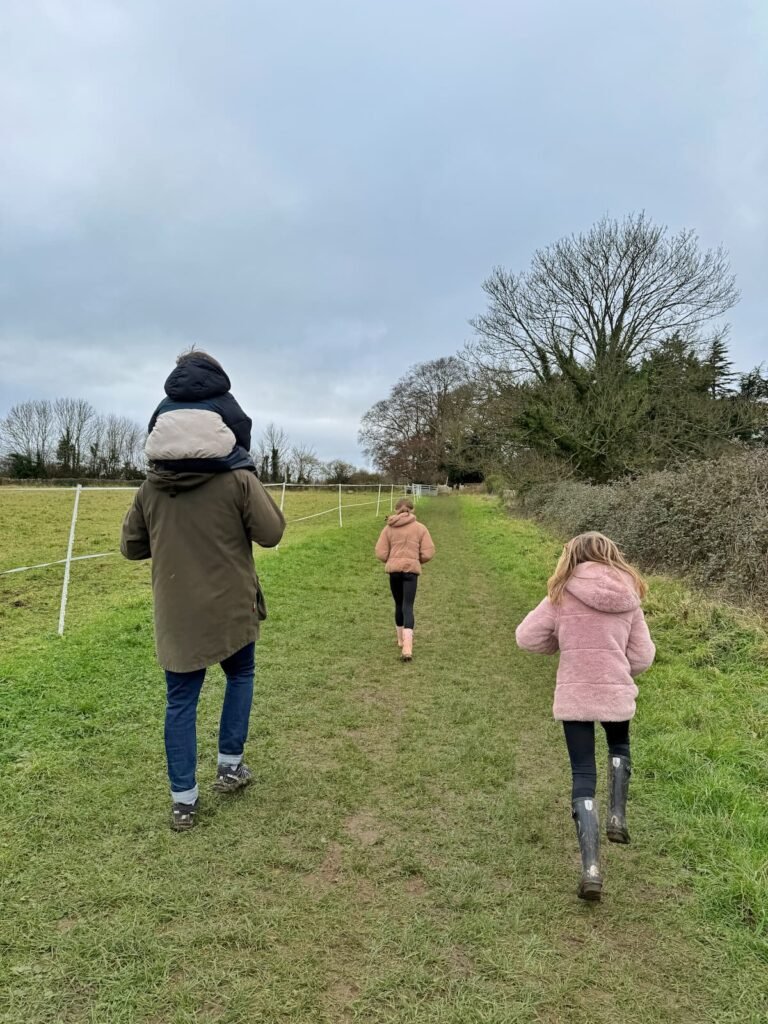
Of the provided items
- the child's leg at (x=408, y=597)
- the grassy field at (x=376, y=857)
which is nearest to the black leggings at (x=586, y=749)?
the grassy field at (x=376, y=857)

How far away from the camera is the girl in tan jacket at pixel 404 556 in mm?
6271

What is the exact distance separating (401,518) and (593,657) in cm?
385

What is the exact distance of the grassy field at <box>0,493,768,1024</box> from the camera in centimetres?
206

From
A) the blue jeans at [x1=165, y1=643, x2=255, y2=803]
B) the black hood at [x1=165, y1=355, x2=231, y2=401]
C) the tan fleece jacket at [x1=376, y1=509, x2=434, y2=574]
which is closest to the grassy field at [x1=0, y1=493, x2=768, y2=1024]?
the blue jeans at [x1=165, y1=643, x2=255, y2=803]

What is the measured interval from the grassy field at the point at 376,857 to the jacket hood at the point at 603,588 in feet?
4.14

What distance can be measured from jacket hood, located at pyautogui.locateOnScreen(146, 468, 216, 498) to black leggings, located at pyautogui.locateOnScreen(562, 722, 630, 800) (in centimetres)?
212

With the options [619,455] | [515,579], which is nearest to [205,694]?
[515,579]

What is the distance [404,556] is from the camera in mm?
6312

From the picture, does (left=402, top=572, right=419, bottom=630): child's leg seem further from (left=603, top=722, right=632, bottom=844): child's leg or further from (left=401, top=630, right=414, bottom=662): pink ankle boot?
(left=603, top=722, right=632, bottom=844): child's leg

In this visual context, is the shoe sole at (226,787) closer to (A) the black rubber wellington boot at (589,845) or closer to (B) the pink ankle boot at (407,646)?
(A) the black rubber wellington boot at (589,845)

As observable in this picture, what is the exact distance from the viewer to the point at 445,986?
6.84 ft

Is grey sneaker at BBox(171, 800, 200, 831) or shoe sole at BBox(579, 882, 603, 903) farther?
grey sneaker at BBox(171, 800, 200, 831)

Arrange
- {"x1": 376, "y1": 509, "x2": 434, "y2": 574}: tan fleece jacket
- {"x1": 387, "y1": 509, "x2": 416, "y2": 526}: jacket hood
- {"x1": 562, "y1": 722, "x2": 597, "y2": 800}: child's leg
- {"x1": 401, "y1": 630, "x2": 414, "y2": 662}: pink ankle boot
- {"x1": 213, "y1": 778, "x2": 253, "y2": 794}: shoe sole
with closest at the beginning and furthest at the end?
{"x1": 562, "y1": 722, "x2": 597, "y2": 800}: child's leg
{"x1": 213, "y1": 778, "x2": 253, "y2": 794}: shoe sole
{"x1": 401, "y1": 630, "x2": 414, "y2": 662}: pink ankle boot
{"x1": 376, "y1": 509, "x2": 434, "y2": 574}: tan fleece jacket
{"x1": 387, "y1": 509, "x2": 416, "y2": 526}: jacket hood

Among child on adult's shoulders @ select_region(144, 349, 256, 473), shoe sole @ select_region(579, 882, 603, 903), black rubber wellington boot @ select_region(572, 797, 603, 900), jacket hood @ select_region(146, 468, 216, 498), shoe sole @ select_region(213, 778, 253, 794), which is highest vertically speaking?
child on adult's shoulders @ select_region(144, 349, 256, 473)
